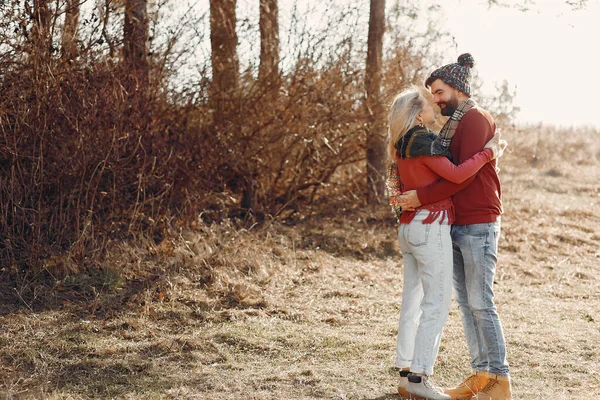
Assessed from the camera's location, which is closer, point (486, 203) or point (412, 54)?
point (486, 203)

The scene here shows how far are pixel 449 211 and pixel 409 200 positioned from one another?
25cm

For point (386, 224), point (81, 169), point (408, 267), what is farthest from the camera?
point (386, 224)

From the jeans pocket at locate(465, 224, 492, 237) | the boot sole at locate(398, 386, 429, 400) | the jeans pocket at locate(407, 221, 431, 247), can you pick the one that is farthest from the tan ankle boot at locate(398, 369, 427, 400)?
the jeans pocket at locate(465, 224, 492, 237)

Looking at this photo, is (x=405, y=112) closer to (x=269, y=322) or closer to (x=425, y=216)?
(x=425, y=216)

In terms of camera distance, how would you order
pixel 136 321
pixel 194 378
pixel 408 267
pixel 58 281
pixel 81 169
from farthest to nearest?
pixel 81 169 → pixel 58 281 → pixel 136 321 → pixel 194 378 → pixel 408 267

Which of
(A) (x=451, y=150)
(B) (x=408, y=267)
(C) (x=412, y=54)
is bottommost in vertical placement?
(B) (x=408, y=267)

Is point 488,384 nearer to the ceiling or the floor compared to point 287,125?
nearer to the floor

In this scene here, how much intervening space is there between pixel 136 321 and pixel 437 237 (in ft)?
10.0

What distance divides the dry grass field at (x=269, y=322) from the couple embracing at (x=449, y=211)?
531 millimetres

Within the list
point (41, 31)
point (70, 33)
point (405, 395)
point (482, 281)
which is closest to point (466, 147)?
point (482, 281)

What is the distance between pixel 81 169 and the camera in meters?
7.48

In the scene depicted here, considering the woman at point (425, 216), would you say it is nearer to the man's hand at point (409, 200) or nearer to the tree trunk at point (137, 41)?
the man's hand at point (409, 200)

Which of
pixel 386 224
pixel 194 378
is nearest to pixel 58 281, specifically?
pixel 194 378

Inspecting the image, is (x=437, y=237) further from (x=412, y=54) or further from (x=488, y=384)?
(x=412, y=54)
